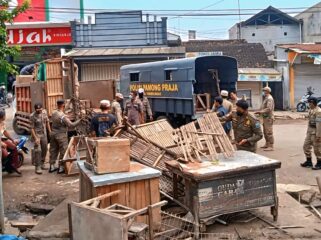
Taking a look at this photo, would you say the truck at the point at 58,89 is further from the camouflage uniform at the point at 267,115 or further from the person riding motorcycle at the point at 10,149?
the camouflage uniform at the point at 267,115

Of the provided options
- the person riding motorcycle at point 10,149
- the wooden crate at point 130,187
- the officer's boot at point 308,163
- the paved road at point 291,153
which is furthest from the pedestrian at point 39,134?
the officer's boot at point 308,163

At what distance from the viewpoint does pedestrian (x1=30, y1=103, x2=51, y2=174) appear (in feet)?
35.5

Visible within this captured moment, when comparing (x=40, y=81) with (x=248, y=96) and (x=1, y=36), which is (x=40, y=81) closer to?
(x=1, y=36)

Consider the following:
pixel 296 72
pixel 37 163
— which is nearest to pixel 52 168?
pixel 37 163

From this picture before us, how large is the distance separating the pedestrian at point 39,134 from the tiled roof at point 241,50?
1859 centimetres

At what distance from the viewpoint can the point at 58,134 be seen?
35.2 feet

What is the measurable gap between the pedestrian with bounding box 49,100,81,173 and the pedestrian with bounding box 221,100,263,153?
3.86 meters

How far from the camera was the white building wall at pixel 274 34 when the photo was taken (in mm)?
39950

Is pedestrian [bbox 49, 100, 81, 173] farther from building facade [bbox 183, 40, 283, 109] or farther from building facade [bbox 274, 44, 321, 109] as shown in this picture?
building facade [bbox 274, 44, 321, 109]

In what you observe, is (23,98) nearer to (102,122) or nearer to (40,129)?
(40,129)

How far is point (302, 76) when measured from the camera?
27.1 metres

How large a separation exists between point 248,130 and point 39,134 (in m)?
5.12

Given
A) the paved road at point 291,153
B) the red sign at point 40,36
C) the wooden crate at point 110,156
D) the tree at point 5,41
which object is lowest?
the paved road at point 291,153

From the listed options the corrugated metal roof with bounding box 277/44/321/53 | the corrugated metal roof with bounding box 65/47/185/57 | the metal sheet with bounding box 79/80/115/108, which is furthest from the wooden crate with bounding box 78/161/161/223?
the corrugated metal roof with bounding box 277/44/321/53
